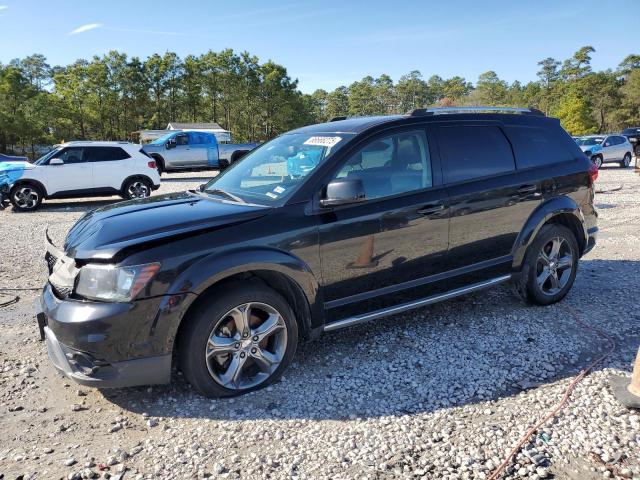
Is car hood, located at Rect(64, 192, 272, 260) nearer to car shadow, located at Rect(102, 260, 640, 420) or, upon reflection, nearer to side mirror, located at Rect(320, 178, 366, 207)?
side mirror, located at Rect(320, 178, 366, 207)

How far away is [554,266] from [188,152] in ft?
61.5

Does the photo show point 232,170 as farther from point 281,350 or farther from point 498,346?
point 498,346

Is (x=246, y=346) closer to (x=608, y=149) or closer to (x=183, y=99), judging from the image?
(x=608, y=149)

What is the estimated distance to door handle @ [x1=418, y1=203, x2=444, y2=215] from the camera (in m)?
3.82

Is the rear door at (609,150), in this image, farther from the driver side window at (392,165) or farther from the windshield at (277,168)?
the windshield at (277,168)

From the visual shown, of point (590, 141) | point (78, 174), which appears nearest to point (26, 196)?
point (78, 174)

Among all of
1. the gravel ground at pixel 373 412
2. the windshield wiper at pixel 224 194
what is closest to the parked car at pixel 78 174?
the gravel ground at pixel 373 412

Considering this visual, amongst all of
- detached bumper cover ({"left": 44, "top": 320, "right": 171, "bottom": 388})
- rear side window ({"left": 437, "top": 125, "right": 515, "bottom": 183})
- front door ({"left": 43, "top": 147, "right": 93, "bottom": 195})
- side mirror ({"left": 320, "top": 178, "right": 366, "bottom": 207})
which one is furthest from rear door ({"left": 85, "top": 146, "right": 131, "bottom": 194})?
side mirror ({"left": 320, "top": 178, "right": 366, "bottom": 207})

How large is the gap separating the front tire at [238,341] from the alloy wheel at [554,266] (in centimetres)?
263

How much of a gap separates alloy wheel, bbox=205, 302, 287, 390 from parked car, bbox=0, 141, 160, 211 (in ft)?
36.8

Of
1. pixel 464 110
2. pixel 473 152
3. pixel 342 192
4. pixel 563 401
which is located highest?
pixel 464 110

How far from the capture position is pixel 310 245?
132 inches

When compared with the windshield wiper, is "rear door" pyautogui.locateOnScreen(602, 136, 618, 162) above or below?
above

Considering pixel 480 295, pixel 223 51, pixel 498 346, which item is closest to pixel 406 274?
pixel 498 346
